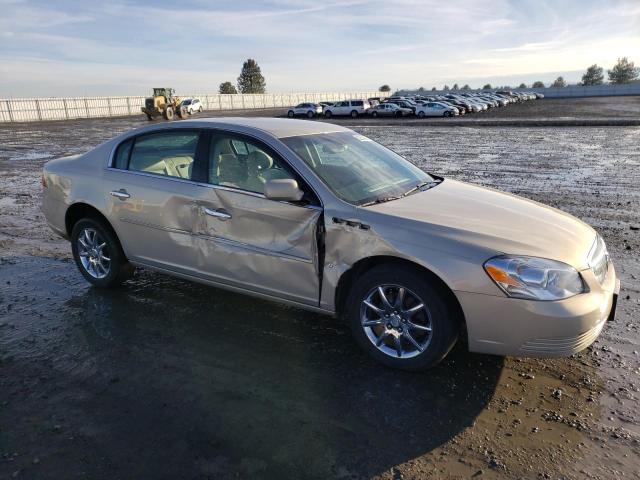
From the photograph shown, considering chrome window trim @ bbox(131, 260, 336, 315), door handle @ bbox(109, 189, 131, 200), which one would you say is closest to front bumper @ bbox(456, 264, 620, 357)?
chrome window trim @ bbox(131, 260, 336, 315)

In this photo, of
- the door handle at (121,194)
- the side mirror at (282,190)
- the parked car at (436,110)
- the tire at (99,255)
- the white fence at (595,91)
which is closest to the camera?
the side mirror at (282,190)

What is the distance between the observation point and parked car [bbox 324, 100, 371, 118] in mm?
46219

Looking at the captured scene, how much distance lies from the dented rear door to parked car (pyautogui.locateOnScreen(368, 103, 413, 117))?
1655 inches

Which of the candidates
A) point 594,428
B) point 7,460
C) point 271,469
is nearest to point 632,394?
point 594,428

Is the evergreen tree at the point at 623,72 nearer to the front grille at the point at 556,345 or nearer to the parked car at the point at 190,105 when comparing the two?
the parked car at the point at 190,105

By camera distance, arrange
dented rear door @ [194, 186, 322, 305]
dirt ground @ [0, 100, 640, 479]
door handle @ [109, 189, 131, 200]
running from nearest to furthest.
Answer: dirt ground @ [0, 100, 640, 479] < dented rear door @ [194, 186, 322, 305] < door handle @ [109, 189, 131, 200]

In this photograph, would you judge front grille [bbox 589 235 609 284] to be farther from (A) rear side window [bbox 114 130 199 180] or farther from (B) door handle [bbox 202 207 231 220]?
(A) rear side window [bbox 114 130 199 180]

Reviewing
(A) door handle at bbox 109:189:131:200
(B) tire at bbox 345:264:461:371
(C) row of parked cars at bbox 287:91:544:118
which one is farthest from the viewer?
(C) row of parked cars at bbox 287:91:544:118

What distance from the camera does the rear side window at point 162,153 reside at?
4.57 meters

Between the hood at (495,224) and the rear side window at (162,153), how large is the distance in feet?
5.92

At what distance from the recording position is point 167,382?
358 centimetres

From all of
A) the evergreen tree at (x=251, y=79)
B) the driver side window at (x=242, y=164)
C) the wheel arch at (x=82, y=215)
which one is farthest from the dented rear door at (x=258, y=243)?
the evergreen tree at (x=251, y=79)

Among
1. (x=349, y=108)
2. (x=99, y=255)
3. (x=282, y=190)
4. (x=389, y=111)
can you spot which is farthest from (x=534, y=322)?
(x=349, y=108)

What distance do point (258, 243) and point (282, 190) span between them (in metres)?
0.56
